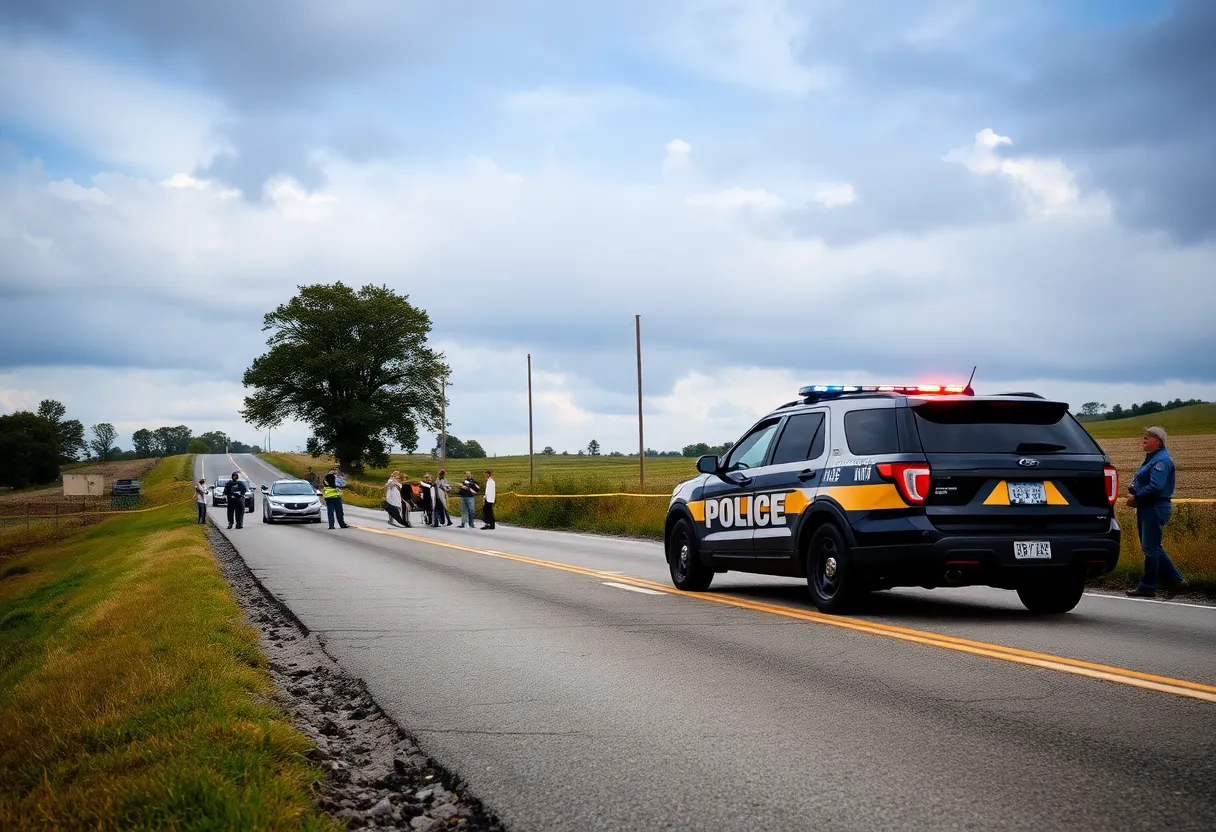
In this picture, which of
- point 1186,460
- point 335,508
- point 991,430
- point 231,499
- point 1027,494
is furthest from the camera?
point 1186,460

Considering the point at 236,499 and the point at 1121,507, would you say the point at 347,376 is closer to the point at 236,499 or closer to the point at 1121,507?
the point at 236,499

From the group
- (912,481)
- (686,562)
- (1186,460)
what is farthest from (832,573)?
(1186,460)

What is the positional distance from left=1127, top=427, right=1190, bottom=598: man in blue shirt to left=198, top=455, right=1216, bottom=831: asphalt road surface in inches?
→ 28.9

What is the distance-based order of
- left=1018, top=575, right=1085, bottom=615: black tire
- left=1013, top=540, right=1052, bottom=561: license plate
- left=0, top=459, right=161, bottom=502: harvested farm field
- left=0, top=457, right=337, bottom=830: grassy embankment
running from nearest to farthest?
left=0, top=457, right=337, bottom=830: grassy embankment, left=1013, top=540, right=1052, bottom=561: license plate, left=1018, top=575, right=1085, bottom=615: black tire, left=0, top=459, right=161, bottom=502: harvested farm field

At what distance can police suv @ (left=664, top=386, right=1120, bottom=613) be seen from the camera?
29.3ft

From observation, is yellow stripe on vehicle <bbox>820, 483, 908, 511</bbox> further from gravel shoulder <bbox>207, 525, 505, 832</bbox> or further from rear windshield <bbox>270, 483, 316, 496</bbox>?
rear windshield <bbox>270, 483, 316, 496</bbox>

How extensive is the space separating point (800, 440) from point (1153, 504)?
158 inches

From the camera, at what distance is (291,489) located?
1554 inches

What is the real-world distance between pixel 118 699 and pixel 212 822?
294 centimetres

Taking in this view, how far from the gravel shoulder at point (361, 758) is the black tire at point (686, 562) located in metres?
4.67

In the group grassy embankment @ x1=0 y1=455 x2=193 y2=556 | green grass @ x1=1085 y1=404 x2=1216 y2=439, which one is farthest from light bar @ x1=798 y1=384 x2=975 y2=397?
green grass @ x1=1085 y1=404 x2=1216 y2=439

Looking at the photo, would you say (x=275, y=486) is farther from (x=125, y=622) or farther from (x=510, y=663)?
(x=510, y=663)

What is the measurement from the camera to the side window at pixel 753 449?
450 inches

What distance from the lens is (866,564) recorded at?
30.2 feet
